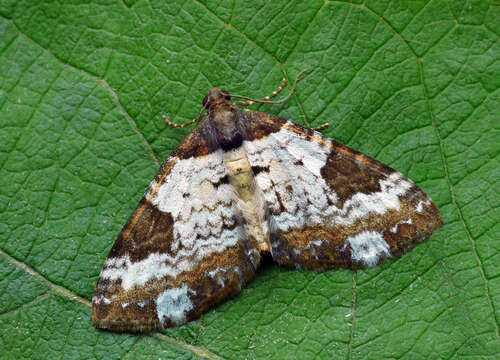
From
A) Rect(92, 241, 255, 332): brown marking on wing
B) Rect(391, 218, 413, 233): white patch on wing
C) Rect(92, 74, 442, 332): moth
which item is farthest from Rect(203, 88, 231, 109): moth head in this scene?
Rect(391, 218, 413, 233): white patch on wing

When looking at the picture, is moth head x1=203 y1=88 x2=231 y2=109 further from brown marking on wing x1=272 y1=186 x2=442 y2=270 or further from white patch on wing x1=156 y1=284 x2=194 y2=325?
white patch on wing x1=156 y1=284 x2=194 y2=325

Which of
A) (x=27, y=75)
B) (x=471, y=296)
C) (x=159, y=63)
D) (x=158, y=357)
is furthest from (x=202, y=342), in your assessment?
(x=27, y=75)

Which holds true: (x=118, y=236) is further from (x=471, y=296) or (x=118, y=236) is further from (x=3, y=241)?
(x=471, y=296)

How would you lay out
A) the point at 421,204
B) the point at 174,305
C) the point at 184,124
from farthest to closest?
the point at 184,124 < the point at 174,305 < the point at 421,204

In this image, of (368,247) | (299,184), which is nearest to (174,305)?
(299,184)

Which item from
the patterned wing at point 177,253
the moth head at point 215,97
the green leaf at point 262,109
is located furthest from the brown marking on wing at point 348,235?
the moth head at point 215,97

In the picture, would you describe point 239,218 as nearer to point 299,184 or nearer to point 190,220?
point 190,220
